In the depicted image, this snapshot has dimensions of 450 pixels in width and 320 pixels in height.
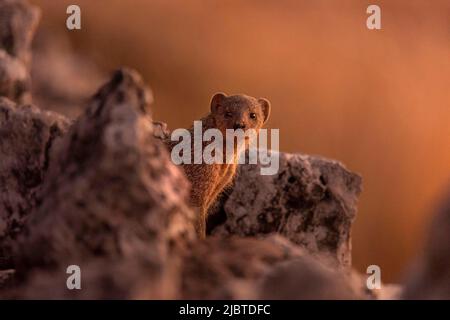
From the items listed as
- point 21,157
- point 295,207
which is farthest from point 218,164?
point 21,157

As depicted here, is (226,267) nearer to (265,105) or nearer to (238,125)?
(238,125)

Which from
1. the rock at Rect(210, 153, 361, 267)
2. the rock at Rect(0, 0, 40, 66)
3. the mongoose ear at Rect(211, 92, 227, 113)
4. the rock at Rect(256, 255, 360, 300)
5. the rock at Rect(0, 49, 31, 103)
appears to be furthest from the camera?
the rock at Rect(0, 0, 40, 66)

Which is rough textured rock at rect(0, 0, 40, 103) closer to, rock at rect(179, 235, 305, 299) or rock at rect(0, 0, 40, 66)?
rock at rect(0, 0, 40, 66)

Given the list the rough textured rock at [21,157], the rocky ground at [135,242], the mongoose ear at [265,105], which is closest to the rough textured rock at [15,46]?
the rough textured rock at [21,157]

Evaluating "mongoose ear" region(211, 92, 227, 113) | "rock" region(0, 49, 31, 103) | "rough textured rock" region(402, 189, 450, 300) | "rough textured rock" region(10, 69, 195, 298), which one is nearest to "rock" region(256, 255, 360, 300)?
"rough textured rock" region(402, 189, 450, 300)

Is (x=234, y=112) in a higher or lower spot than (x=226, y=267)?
higher

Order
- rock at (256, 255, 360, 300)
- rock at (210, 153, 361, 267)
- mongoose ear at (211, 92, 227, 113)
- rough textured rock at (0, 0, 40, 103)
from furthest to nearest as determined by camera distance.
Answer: rough textured rock at (0, 0, 40, 103) → rock at (210, 153, 361, 267) → mongoose ear at (211, 92, 227, 113) → rock at (256, 255, 360, 300)
